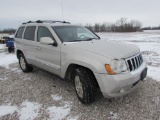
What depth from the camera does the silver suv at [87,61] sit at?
9.97ft

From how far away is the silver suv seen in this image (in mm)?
3039

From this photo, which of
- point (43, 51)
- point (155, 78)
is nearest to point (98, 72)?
point (43, 51)

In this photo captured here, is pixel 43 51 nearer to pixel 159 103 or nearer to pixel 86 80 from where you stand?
pixel 86 80

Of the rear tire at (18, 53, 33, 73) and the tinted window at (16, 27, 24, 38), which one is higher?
the tinted window at (16, 27, 24, 38)

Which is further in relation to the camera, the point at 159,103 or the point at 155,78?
the point at 155,78

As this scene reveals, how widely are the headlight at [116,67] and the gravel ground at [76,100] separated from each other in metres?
0.90

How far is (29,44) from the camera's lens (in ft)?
17.5

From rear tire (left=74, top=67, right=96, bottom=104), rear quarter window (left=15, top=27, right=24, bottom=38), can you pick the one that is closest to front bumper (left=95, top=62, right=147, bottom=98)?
rear tire (left=74, top=67, right=96, bottom=104)

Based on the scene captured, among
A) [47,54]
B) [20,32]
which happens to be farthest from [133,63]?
[20,32]

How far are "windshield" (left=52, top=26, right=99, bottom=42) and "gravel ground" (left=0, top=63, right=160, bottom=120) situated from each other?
4.53 feet

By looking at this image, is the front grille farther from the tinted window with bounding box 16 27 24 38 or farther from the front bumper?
the tinted window with bounding box 16 27 24 38

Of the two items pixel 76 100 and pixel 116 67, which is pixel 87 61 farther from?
pixel 76 100

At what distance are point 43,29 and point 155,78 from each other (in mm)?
3677

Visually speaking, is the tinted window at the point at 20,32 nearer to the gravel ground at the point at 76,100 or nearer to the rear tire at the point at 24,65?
the rear tire at the point at 24,65
